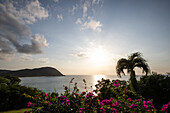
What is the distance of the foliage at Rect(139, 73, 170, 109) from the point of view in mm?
6836

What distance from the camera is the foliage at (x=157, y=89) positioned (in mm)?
6836

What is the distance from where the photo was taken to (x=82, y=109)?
279 cm

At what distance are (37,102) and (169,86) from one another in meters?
9.11

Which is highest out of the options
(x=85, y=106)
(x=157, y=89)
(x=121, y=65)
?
(x=121, y=65)

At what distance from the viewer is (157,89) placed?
7355 millimetres

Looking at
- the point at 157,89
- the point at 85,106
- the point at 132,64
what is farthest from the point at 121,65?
the point at 85,106

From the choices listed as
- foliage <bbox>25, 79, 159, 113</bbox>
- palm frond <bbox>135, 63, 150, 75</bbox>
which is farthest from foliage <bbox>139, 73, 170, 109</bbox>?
foliage <bbox>25, 79, 159, 113</bbox>

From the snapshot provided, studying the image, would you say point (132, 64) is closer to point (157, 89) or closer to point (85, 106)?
point (157, 89)

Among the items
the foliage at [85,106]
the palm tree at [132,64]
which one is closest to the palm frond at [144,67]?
the palm tree at [132,64]

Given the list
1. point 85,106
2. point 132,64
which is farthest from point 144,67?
point 85,106

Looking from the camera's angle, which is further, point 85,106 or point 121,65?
point 121,65

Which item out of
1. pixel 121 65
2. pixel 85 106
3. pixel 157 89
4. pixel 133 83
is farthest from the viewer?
pixel 121 65

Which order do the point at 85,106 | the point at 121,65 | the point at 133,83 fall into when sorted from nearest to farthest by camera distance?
the point at 85,106, the point at 133,83, the point at 121,65

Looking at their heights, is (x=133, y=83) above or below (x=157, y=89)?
above
